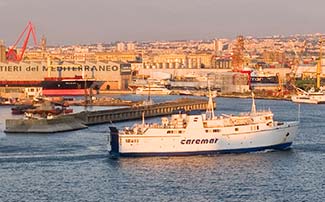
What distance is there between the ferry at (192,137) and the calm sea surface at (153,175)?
24 cm

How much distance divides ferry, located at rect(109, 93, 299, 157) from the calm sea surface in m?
0.24

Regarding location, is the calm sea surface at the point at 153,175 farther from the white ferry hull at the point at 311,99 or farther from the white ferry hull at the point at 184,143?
the white ferry hull at the point at 311,99

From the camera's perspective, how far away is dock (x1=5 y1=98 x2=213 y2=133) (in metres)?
23.5

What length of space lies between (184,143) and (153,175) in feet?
8.09

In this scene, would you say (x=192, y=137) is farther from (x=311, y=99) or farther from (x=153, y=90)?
(x=153, y=90)

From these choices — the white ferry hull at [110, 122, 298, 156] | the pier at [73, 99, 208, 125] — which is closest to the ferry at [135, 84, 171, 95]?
the pier at [73, 99, 208, 125]

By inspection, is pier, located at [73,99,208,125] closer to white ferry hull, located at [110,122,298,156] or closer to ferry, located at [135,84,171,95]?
white ferry hull, located at [110,122,298,156]

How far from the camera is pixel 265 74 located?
174ft

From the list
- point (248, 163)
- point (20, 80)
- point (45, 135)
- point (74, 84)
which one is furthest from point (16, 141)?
point (20, 80)

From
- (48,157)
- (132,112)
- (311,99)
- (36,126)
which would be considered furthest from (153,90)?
(48,157)

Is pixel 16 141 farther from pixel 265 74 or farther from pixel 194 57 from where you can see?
pixel 194 57

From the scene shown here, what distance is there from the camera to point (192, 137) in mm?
18250

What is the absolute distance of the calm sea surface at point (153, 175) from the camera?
46.5 ft

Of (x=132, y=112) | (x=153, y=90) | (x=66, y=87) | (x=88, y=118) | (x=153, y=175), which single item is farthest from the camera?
(x=153, y=90)
